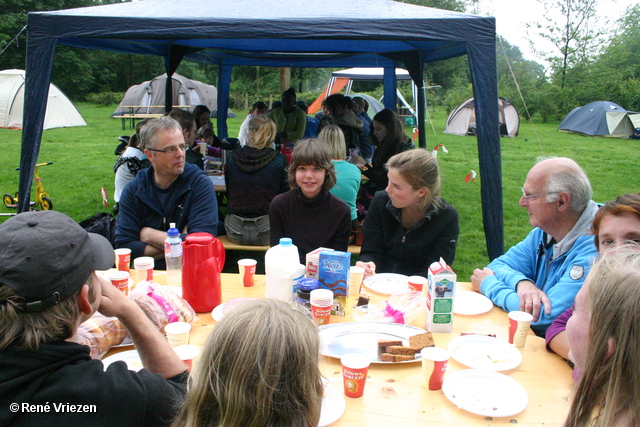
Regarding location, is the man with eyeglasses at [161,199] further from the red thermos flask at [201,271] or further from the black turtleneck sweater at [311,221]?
the red thermos flask at [201,271]

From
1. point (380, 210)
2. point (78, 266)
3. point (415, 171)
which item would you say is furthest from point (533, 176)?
point (78, 266)

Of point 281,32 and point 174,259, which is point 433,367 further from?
point 281,32

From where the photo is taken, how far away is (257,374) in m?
0.94

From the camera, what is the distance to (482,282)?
2.29 metres

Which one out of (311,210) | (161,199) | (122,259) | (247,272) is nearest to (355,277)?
(247,272)

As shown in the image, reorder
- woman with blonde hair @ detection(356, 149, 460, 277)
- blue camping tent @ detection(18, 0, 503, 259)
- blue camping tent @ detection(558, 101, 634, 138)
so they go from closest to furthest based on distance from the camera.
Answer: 1. woman with blonde hair @ detection(356, 149, 460, 277)
2. blue camping tent @ detection(18, 0, 503, 259)
3. blue camping tent @ detection(558, 101, 634, 138)

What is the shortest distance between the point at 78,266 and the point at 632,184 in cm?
1034

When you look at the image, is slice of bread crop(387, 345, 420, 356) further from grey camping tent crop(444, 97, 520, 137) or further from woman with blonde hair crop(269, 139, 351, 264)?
grey camping tent crop(444, 97, 520, 137)

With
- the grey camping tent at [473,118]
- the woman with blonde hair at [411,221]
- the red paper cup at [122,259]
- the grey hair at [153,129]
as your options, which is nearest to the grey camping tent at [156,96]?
the grey camping tent at [473,118]

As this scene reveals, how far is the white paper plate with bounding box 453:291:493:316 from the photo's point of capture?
2.07m

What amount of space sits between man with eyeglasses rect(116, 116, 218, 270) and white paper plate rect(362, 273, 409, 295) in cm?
128

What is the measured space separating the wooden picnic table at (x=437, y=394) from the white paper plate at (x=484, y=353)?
26 millimetres

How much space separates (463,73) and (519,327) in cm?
2812

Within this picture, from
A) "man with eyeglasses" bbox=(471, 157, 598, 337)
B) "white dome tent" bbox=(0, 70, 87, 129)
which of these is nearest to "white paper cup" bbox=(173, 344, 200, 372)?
"man with eyeglasses" bbox=(471, 157, 598, 337)
